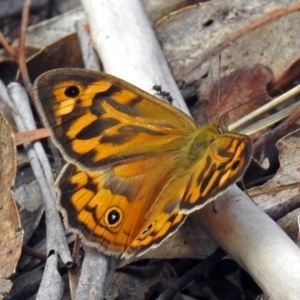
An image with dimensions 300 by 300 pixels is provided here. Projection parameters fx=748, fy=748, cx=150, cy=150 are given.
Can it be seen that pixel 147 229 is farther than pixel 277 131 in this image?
No

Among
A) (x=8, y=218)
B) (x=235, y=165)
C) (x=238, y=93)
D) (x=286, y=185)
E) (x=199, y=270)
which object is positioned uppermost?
(x=235, y=165)

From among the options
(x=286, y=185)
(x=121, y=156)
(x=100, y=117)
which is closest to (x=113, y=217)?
(x=121, y=156)

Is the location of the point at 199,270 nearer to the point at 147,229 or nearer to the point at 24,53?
the point at 147,229

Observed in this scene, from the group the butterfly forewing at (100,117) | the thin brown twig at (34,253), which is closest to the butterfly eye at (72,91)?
the butterfly forewing at (100,117)

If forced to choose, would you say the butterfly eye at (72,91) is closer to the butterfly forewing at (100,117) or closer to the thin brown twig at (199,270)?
the butterfly forewing at (100,117)

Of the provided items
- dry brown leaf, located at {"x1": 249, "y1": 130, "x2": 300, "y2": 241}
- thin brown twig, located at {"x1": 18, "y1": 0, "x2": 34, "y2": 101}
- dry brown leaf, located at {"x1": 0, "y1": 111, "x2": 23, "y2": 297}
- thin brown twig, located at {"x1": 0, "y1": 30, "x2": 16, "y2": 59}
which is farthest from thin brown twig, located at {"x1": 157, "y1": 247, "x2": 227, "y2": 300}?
thin brown twig, located at {"x1": 0, "y1": 30, "x2": 16, "y2": 59}

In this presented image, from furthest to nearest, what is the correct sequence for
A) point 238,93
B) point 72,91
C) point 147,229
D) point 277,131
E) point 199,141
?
point 238,93, point 277,131, point 199,141, point 72,91, point 147,229

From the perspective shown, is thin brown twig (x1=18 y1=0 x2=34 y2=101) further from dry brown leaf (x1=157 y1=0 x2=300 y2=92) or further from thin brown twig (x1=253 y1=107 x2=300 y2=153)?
thin brown twig (x1=253 y1=107 x2=300 y2=153)

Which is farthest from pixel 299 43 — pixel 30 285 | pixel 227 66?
pixel 30 285
